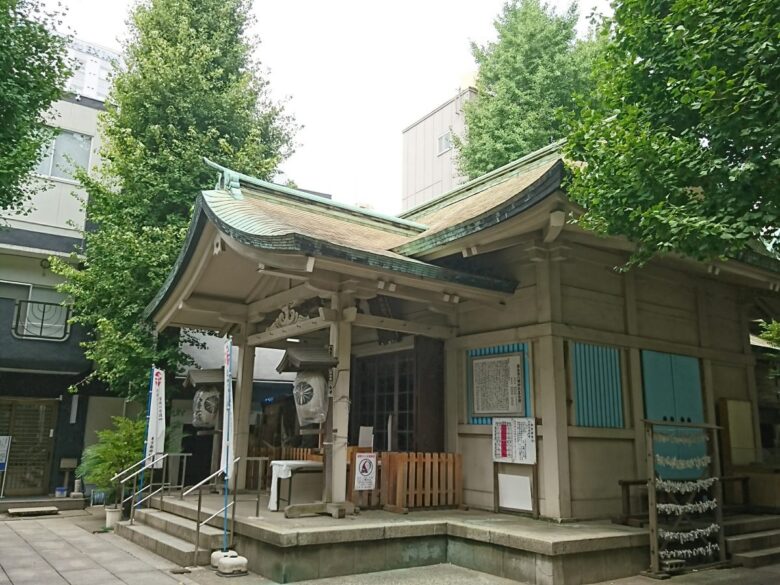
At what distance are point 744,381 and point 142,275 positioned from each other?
11969 mm

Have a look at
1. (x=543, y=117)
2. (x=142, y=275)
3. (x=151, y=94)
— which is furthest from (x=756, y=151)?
(x=543, y=117)

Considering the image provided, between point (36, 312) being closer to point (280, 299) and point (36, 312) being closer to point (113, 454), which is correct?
point (113, 454)

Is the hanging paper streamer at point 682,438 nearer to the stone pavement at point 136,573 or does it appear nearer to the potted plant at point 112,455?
the stone pavement at point 136,573

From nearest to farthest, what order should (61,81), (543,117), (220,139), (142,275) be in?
(61,81), (142,275), (220,139), (543,117)

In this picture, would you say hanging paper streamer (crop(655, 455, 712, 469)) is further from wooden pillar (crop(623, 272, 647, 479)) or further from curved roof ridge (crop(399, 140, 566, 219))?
curved roof ridge (crop(399, 140, 566, 219))

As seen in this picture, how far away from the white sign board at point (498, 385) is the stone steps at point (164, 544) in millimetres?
4114

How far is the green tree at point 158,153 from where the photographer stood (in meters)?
13.1

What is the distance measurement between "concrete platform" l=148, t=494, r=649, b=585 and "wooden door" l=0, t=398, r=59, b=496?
409 inches

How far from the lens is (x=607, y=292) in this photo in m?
8.95

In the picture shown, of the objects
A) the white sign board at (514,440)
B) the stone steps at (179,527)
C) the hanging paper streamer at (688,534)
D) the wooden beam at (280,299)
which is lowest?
the stone steps at (179,527)

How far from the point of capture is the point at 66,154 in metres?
16.8

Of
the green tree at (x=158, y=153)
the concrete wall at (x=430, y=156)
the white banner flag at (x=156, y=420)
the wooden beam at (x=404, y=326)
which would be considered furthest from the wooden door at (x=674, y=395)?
the concrete wall at (x=430, y=156)

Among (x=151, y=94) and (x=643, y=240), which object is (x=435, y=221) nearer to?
(x=643, y=240)

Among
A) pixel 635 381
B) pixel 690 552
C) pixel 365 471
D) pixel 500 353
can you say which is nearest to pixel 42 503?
pixel 365 471
